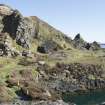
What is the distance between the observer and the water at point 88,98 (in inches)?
3513

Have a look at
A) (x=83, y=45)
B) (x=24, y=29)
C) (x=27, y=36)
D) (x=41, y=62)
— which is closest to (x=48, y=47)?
(x=27, y=36)

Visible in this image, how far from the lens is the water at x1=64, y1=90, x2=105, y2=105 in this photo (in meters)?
89.2

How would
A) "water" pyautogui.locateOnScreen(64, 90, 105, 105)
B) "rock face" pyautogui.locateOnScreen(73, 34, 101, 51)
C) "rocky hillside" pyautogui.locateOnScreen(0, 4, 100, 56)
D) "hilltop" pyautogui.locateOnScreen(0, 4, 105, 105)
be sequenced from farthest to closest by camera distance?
"rock face" pyautogui.locateOnScreen(73, 34, 101, 51)
"rocky hillside" pyautogui.locateOnScreen(0, 4, 100, 56)
"water" pyautogui.locateOnScreen(64, 90, 105, 105)
"hilltop" pyautogui.locateOnScreen(0, 4, 105, 105)

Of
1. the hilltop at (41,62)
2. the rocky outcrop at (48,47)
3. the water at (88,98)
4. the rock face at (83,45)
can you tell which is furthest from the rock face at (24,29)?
the water at (88,98)

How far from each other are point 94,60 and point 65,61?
35.7 ft

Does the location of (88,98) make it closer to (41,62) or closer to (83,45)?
(41,62)

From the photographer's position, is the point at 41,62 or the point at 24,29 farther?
the point at 24,29

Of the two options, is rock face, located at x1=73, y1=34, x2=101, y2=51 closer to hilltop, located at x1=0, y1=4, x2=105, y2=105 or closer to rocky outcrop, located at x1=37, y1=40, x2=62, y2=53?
hilltop, located at x1=0, y1=4, x2=105, y2=105

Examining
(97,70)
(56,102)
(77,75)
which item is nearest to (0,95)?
(56,102)

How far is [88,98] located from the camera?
94875 millimetres

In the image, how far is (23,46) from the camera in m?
131

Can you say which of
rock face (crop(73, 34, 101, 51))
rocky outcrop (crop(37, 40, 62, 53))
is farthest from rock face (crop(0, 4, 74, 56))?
rock face (crop(73, 34, 101, 51))

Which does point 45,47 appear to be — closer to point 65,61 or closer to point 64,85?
point 65,61

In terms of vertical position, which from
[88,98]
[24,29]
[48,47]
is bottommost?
[88,98]
